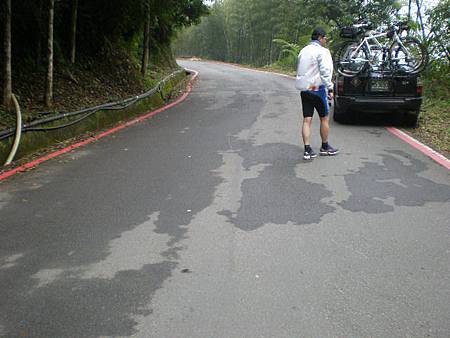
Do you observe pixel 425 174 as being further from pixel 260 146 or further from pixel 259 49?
pixel 259 49

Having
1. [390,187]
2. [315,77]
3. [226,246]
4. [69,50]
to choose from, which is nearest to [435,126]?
[315,77]

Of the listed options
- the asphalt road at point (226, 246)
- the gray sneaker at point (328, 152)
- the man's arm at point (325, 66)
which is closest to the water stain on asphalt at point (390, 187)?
the asphalt road at point (226, 246)

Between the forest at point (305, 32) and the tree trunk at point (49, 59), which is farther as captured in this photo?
the forest at point (305, 32)

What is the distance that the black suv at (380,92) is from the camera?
31.8 ft

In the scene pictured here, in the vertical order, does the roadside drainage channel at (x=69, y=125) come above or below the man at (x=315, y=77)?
below

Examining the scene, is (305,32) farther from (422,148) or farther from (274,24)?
(422,148)

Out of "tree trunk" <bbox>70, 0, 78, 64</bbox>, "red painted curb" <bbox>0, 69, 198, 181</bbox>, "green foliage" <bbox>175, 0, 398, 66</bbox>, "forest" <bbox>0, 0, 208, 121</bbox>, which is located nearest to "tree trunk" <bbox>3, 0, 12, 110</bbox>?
"forest" <bbox>0, 0, 208, 121</bbox>

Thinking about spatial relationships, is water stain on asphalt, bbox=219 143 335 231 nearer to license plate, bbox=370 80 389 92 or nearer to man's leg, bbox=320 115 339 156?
man's leg, bbox=320 115 339 156

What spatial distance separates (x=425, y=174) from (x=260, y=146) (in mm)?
2809

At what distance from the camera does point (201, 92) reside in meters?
18.0

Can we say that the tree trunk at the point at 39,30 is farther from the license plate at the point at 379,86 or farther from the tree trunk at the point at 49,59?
the license plate at the point at 379,86

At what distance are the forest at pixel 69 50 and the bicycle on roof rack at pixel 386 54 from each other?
588 cm

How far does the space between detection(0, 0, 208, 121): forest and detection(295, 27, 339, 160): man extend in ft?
15.9

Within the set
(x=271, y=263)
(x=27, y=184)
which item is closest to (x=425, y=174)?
(x=271, y=263)
